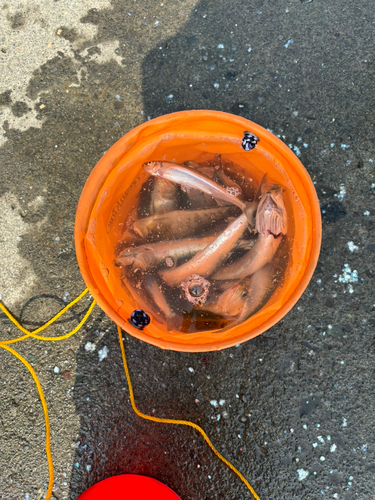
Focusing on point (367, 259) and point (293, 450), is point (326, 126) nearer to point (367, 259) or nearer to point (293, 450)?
point (367, 259)

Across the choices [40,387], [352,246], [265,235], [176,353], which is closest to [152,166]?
[265,235]

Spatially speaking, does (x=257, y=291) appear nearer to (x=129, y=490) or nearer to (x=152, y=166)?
(x=152, y=166)

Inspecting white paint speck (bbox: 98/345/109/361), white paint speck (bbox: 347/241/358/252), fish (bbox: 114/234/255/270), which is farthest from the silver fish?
white paint speck (bbox: 98/345/109/361)

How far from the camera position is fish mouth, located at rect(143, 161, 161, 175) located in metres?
1.96

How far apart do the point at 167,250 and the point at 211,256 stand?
0.28 meters

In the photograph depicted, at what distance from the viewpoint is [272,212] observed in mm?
1852

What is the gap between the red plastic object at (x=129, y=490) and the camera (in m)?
1.93

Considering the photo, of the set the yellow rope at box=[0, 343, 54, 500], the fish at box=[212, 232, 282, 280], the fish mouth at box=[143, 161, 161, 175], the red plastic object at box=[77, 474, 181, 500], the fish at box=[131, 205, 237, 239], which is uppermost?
the fish mouth at box=[143, 161, 161, 175]

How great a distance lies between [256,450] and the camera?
2080mm

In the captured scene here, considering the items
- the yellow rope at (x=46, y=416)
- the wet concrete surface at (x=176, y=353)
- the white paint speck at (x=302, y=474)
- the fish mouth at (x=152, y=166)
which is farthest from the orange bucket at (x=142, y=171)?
the white paint speck at (x=302, y=474)

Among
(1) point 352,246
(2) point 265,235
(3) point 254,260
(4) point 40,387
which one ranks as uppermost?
(2) point 265,235

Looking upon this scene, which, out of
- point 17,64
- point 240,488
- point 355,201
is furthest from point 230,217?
point 17,64

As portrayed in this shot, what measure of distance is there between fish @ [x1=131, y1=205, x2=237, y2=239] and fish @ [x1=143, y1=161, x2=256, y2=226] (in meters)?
0.14

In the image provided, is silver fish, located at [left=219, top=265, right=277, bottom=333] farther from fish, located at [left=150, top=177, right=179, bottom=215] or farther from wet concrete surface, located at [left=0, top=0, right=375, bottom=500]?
fish, located at [left=150, top=177, right=179, bottom=215]
